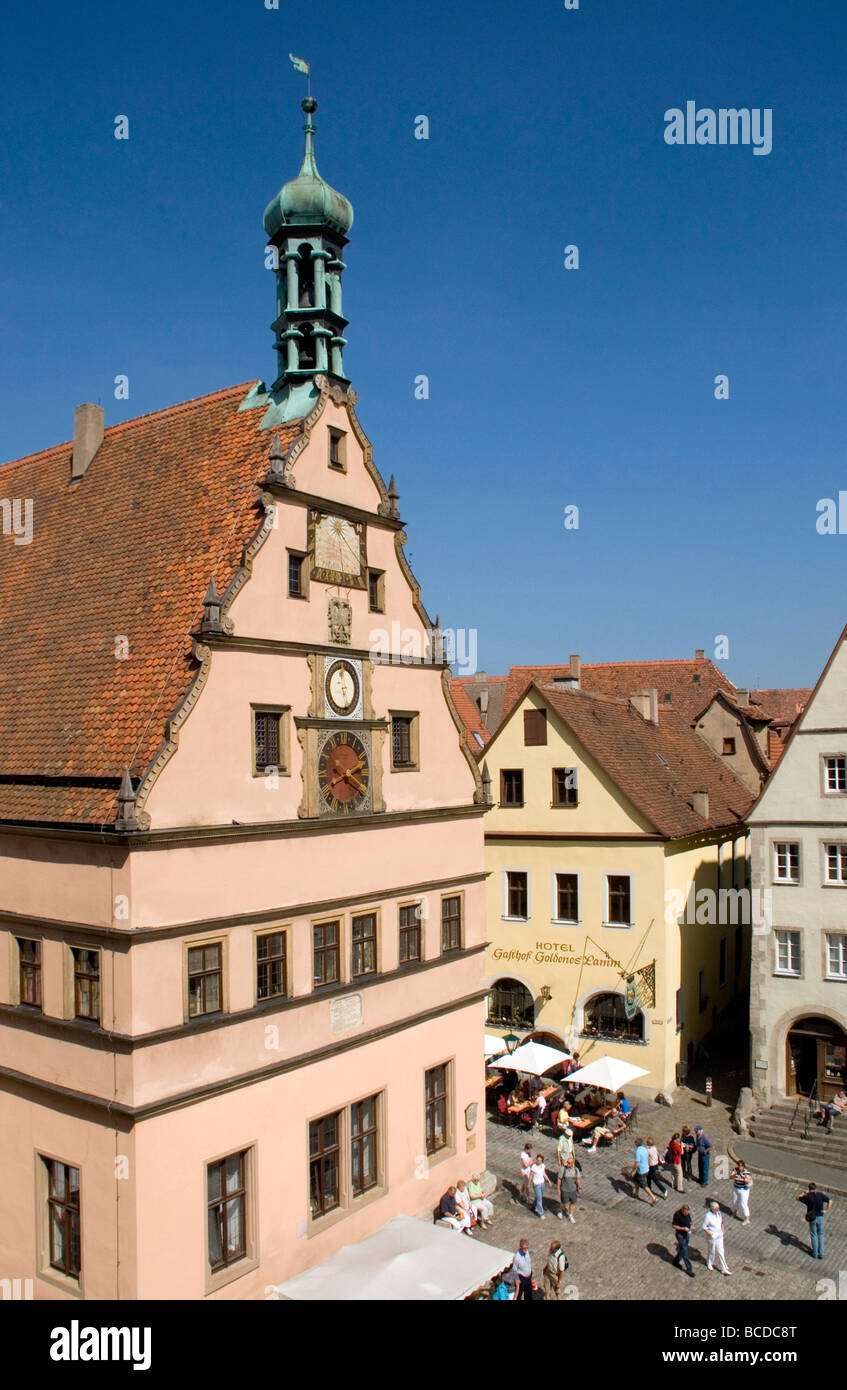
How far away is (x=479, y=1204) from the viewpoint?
24750mm

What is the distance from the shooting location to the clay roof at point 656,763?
122ft

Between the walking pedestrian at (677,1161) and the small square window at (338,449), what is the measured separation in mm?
18956

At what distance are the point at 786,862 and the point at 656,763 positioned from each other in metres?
8.59

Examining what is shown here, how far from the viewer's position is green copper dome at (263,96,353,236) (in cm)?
2456

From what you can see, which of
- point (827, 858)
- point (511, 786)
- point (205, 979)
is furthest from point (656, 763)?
point (205, 979)

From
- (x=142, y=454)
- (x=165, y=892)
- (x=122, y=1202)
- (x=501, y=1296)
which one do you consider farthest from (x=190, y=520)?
(x=501, y=1296)

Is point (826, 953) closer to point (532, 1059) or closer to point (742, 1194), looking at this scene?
point (742, 1194)

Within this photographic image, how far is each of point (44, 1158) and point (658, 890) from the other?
2180 cm

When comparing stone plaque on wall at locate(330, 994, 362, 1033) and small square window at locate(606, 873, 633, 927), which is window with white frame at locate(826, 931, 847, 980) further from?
stone plaque on wall at locate(330, 994, 362, 1033)

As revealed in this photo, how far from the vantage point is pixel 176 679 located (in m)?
19.5

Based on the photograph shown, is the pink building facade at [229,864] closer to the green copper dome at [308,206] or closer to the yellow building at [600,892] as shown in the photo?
the green copper dome at [308,206]
